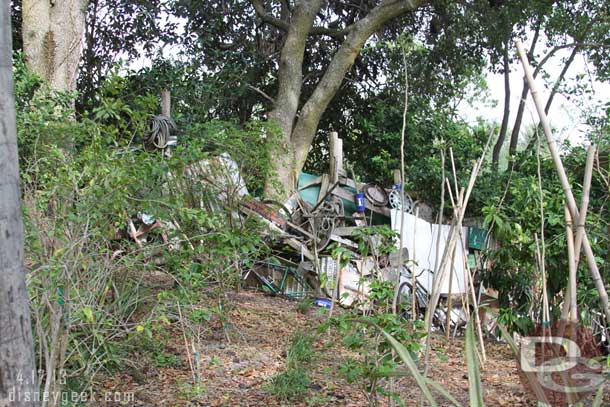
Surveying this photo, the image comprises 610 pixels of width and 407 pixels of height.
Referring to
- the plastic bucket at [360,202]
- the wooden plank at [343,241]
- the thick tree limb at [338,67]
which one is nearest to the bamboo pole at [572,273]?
the wooden plank at [343,241]

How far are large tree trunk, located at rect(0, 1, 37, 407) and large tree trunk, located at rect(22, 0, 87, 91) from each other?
6.65m

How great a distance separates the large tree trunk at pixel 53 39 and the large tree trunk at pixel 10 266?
6.65m

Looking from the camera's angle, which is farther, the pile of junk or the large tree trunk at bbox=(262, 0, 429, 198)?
the large tree trunk at bbox=(262, 0, 429, 198)

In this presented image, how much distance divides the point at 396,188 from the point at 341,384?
5.81 metres

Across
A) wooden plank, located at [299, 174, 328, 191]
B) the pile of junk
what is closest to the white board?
the pile of junk

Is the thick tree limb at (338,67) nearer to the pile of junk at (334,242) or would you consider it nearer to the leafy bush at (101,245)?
the pile of junk at (334,242)

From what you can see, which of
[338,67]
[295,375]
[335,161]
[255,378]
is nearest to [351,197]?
[335,161]

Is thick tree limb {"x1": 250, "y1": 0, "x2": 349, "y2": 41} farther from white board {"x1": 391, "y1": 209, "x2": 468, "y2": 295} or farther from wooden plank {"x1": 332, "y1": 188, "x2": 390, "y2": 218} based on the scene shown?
→ white board {"x1": 391, "y1": 209, "x2": 468, "y2": 295}

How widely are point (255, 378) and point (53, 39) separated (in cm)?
617

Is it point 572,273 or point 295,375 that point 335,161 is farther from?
point 572,273

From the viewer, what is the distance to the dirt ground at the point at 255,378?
3914mm

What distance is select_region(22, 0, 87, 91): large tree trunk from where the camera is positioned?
8234 millimetres

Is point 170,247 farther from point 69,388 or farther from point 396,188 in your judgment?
point 396,188

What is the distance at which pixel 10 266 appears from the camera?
84.2 inches
